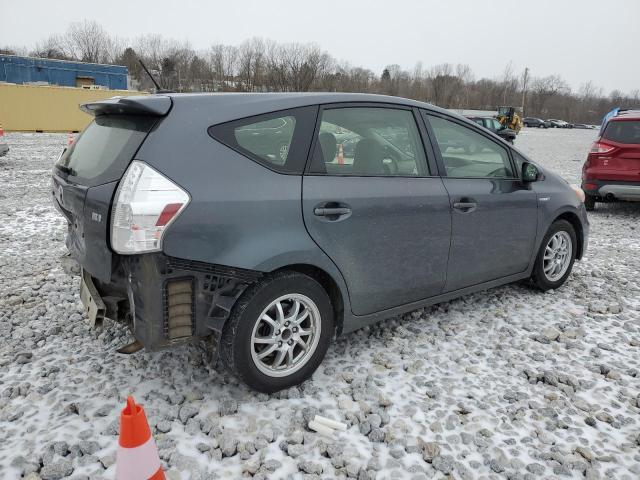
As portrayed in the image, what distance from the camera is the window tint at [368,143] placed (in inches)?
115

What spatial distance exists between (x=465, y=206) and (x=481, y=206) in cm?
19

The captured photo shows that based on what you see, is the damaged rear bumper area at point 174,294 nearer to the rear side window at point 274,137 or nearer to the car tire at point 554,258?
the rear side window at point 274,137

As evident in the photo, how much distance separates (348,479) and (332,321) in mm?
944

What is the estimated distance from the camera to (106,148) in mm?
2621

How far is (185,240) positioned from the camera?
2.34 metres

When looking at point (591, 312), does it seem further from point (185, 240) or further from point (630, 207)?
point (630, 207)

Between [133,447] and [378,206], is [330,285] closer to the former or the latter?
[378,206]

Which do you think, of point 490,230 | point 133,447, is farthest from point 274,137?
point 490,230

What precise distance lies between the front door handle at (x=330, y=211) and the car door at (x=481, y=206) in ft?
3.16

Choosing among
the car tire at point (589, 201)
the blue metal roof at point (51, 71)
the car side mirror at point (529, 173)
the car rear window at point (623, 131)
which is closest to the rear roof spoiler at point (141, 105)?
the car side mirror at point (529, 173)

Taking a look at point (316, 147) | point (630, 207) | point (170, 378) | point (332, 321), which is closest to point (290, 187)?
point (316, 147)

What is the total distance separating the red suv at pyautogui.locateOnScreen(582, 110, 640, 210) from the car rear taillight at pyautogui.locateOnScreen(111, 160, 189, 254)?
7.82 m

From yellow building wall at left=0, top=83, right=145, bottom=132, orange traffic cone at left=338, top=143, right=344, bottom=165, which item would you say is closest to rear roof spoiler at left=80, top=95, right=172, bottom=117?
orange traffic cone at left=338, top=143, right=344, bottom=165

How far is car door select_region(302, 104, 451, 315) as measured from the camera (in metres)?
2.82
